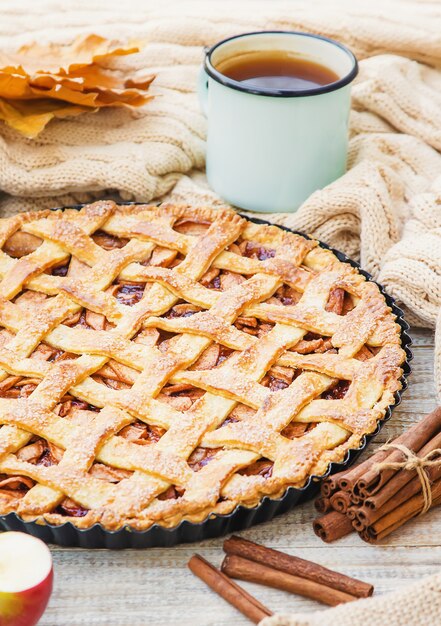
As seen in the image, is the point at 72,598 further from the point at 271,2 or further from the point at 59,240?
the point at 271,2

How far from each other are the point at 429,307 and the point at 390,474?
45cm

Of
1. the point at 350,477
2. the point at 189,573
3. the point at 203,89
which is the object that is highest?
the point at 203,89

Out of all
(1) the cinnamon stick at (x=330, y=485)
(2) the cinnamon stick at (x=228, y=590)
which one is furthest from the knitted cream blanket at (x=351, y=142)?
(2) the cinnamon stick at (x=228, y=590)

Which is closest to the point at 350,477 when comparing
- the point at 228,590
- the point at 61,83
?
the point at 228,590

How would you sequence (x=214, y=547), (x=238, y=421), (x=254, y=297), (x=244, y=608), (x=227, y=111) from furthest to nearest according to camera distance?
(x=227, y=111) < (x=254, y=297) < (x=238, y=421) < (x=214, y=547) < (x=244, y=608)

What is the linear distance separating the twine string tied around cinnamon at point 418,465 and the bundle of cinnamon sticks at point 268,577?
7.0 inches

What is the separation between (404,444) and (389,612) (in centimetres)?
32

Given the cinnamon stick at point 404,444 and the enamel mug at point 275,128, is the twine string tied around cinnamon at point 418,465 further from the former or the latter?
the enamel mug at point 275,128

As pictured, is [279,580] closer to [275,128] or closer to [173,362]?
[173,362]

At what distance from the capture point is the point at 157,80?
2.19 meters

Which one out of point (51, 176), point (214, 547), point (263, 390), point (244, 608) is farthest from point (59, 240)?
point (244, 608)

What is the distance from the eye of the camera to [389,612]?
3.93 feet

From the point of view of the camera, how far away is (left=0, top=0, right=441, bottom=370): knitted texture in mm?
1867

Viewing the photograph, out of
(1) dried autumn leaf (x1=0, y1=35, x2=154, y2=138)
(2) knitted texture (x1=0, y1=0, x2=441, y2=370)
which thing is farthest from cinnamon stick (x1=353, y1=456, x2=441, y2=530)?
(1) dried autumn leaf (x1=0, y1=35, x2=154, y2=138)
